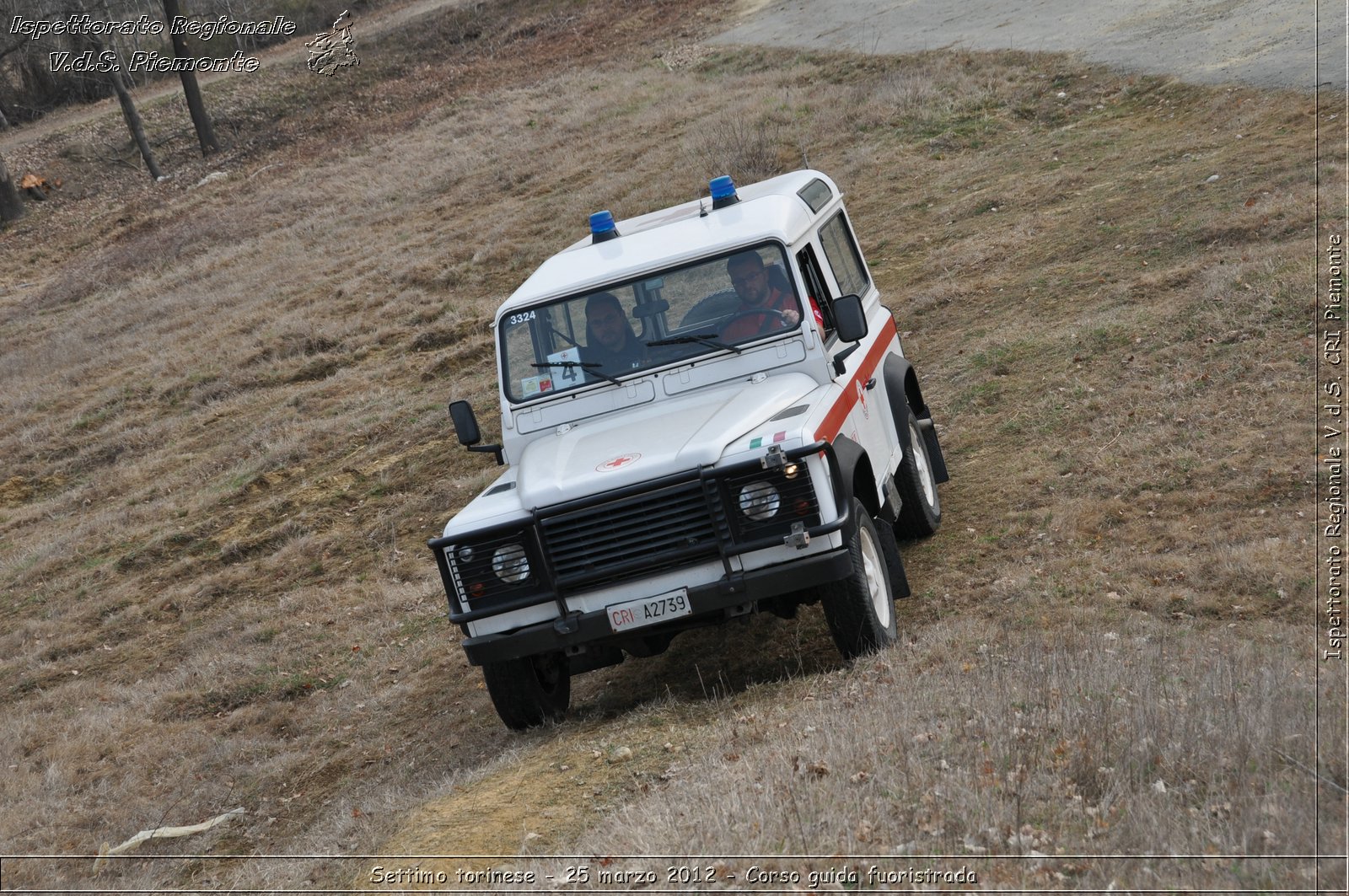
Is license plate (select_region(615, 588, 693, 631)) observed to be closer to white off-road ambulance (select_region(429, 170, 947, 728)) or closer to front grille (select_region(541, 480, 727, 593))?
white off-road ambulance (select_region(429, 170, 947, 728))

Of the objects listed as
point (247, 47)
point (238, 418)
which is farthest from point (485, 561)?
point (247, 47)

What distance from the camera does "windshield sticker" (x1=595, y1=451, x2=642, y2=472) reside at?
19.3ft

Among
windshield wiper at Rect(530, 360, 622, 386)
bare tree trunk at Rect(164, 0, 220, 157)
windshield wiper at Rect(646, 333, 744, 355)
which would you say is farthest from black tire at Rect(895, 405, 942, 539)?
bare tree trunk at Rect(164, 0, 220, 157)

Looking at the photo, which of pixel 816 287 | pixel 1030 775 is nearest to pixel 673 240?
pixel 816 287

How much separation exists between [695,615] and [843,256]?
10.8 feet

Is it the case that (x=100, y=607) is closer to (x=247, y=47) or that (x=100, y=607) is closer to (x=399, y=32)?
(x=399, y=32)

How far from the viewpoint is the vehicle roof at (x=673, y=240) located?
694 centimetres

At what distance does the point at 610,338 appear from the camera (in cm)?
702

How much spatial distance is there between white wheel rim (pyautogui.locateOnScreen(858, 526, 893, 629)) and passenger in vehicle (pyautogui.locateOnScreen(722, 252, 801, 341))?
136 centimetres

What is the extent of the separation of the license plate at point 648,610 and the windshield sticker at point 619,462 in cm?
63

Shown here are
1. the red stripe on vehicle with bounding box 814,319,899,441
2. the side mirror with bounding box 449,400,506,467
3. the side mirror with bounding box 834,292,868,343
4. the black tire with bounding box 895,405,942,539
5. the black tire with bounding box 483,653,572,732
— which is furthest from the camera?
the black tire with bounding box 895,405,942,539

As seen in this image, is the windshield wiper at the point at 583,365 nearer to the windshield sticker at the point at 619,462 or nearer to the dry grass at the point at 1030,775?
the windshield sticker at the point at 619,462
